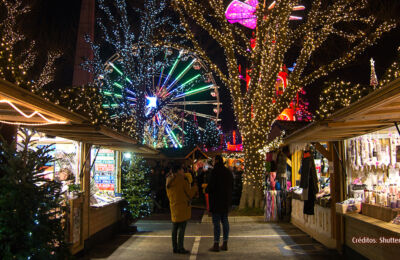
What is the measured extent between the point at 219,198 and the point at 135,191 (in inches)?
173

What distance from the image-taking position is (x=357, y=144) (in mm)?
8031

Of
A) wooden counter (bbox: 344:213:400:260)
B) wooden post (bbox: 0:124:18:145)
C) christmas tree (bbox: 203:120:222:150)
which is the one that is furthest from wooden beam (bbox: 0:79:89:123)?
christmas tree (bbox: 203:120:222:150)

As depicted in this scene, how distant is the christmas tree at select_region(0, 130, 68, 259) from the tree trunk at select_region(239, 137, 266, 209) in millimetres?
10989

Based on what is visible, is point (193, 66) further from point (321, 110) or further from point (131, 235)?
point (321, 110)

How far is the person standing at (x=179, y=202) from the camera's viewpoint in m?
7.96

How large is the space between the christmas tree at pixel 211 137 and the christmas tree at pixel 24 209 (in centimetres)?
3710

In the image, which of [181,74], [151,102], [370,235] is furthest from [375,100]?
[181,74]

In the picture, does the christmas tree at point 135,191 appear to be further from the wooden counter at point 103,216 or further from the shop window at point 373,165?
the shop window at point 373,165

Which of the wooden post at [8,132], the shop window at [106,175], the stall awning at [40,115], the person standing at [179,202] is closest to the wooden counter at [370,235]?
the person standing at [179,202]

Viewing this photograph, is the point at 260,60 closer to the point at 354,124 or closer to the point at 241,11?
the point at 241,11

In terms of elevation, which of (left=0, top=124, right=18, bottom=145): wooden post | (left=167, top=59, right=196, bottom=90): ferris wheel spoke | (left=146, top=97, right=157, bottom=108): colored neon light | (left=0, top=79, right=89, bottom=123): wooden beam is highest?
(left=167, top=59, right=196, bottom=90): ferris wheel spoke

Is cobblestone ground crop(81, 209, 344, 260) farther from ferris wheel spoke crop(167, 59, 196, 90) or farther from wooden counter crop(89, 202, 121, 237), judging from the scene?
ferris wheel spoke crop(167, 59, 196, 90)

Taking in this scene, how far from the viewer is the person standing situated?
7.96 m

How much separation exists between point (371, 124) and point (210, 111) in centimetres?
2613
